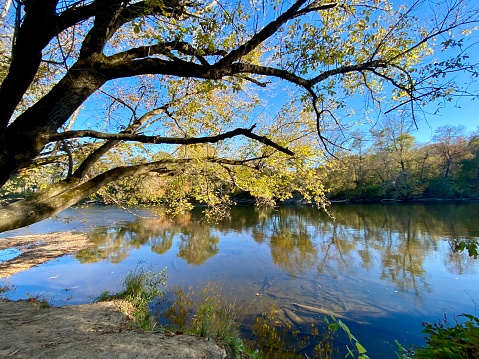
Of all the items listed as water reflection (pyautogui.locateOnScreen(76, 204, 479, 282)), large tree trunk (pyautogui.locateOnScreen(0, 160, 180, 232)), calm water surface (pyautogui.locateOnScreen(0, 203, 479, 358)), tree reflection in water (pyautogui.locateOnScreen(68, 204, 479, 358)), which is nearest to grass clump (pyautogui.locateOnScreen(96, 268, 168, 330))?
calm water surface (pyautogui.locateOnScreen(0, 203, 479, 358))

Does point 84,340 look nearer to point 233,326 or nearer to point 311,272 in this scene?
point 233,326

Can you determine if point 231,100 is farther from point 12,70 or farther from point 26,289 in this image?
point 26,289

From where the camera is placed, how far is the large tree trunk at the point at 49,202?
9.05ft

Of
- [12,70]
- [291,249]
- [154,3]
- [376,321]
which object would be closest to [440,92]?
[154,3]

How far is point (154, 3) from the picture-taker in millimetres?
2500

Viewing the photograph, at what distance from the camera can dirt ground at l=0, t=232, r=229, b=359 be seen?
3703 millimetres

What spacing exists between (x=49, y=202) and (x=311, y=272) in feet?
33.8

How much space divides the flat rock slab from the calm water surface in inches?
99.2

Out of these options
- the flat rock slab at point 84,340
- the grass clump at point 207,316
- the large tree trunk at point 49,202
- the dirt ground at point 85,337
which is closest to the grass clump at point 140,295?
the dirt ground at point 85,337

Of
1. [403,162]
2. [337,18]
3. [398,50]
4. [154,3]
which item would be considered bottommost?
[154,3]

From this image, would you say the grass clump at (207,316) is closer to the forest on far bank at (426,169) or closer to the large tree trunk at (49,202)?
the large tree trunk at (49,202)

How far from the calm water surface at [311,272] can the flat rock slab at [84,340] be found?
8.27 feet

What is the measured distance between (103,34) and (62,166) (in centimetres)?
416

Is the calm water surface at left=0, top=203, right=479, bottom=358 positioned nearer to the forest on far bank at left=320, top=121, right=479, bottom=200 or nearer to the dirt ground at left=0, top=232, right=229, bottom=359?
the dirt ground at left=0, top=232, right=229, bottom=359
